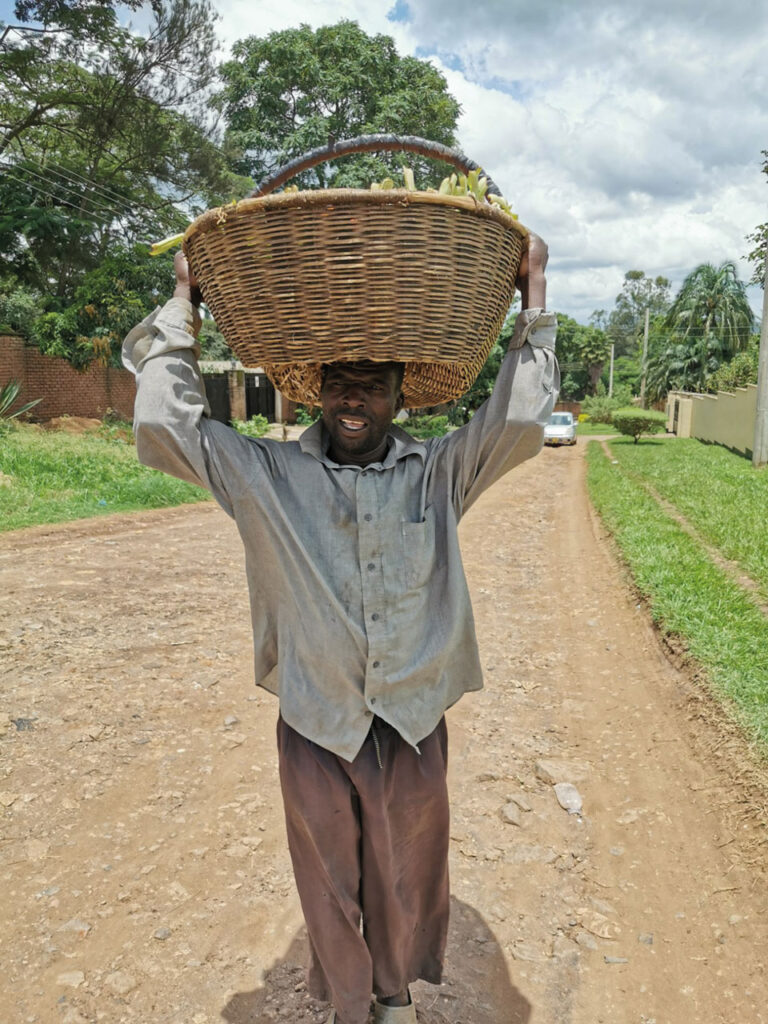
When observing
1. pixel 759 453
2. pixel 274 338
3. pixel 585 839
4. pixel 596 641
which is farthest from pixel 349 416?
pixel 759 453

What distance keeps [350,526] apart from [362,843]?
830 mm

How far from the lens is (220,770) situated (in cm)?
382

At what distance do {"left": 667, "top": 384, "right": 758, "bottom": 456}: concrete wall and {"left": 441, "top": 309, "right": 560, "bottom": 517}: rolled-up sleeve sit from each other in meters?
17.1

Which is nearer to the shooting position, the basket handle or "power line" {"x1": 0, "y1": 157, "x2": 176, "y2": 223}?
the basket handle

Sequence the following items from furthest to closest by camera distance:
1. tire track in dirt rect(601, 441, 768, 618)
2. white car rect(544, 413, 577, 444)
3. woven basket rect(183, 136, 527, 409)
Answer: white car rect(544, 413, 577, 444) → tire track in dirt rect(601, 441, 768, 618) → woven basket rect(183, 136, 527, 409)

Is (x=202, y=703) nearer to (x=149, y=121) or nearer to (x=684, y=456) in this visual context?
(x=684, y=456)

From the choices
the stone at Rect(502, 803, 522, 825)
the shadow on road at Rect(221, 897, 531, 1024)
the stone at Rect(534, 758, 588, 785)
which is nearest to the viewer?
the shadow on road at Rect(221, 897, 531, 1024)

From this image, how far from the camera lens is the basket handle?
91.8 inches

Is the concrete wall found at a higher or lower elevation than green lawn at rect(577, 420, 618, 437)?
higher

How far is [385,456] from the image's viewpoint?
7.02 ft

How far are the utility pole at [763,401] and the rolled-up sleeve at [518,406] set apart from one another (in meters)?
14.9

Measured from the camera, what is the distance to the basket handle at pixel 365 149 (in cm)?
233

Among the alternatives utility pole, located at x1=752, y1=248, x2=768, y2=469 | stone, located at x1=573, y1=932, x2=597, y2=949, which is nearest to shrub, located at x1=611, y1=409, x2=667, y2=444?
utility pole, located at x1=752, y1=248, x2=768, y2=469

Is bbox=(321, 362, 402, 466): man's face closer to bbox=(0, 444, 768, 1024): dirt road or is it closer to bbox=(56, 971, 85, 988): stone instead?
bbox=(0, 444, 768, 1024): dirt road
